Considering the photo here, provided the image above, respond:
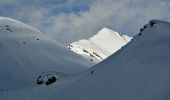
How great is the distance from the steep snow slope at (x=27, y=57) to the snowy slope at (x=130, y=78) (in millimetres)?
17392

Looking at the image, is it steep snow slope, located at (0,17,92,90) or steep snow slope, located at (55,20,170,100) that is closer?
steep snow slope, located at (55,20,170,100)

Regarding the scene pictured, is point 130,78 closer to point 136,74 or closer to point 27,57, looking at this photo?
point 136,74

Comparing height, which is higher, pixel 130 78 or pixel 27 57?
pixel 27 57

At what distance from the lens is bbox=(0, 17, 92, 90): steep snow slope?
4988 cm

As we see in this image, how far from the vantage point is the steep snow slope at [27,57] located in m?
49.9

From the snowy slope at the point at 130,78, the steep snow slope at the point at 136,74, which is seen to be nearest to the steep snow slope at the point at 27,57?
the snowy slope at the point at 130,78

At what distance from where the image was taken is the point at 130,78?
21.8 metres

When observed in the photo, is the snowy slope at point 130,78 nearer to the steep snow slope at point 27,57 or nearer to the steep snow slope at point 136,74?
the steep snow slope at point 136,74

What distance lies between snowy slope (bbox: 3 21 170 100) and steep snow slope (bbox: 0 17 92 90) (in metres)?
17.4

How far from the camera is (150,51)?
950 inches

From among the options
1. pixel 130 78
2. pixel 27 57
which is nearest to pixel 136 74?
pixel 130 78

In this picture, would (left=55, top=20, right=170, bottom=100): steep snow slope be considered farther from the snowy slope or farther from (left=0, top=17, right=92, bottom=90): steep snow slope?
(left=0, top=17, right=92, bottom=90): steep snow slope

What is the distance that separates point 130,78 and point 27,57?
36.9 metres

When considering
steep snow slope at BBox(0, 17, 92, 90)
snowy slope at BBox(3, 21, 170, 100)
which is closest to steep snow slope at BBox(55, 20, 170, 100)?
snowy slope at BBox(3, 21, 170, 100)
